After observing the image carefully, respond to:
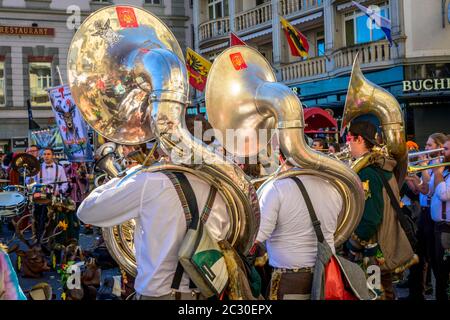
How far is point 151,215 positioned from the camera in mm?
2838

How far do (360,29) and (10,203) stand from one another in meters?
13.3

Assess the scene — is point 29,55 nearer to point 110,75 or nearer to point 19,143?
point 19,143

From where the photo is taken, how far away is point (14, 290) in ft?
7.97

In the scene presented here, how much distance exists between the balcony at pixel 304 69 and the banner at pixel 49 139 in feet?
26.2

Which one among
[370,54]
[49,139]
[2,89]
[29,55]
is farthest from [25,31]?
[370,54]

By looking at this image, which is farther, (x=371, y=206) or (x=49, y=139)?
(x=49, y=139)

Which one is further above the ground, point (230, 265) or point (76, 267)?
point (230, 265)

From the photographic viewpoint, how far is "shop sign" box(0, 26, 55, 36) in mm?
25953

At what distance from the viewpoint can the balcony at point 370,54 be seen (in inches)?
646

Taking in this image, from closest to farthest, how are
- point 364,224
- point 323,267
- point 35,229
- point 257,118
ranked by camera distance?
point 323,267 → point 257,118 → point 364,224 → point 35,229

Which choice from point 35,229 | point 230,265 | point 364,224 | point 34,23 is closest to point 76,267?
point 364,224

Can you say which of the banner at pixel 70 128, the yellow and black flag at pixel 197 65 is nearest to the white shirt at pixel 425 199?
the banner at pixel 70 128
